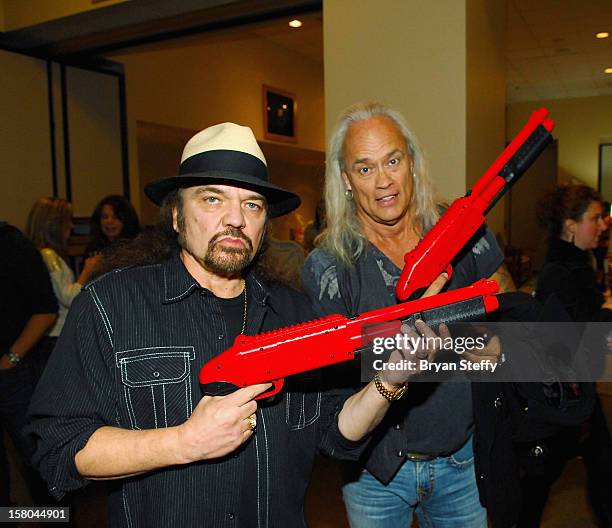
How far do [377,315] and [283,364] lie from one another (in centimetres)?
23

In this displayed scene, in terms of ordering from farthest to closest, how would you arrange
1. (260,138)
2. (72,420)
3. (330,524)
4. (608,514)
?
(260,138), (330,524), (608,514), (72,420)

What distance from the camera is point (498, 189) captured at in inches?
60.7

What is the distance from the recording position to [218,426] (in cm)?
106

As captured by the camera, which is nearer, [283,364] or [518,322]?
[283,364]

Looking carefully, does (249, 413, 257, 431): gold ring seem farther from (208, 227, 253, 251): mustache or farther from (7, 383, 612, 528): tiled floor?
(7, 383, 612, 528): tiled floor

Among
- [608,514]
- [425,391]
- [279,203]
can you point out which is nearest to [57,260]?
[279,203]

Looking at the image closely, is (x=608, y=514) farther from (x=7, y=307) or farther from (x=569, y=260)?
(x=7, y=307)

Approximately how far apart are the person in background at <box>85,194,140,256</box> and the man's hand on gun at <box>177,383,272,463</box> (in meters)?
2.79

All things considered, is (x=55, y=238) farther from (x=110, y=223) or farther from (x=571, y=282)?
(x=571, y=282)

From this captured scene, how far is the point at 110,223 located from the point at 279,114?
16.1 feet

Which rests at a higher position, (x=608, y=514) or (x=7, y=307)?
(x=7, y=307)

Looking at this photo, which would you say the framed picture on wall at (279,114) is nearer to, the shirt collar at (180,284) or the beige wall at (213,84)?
the beige wall at (213,84)

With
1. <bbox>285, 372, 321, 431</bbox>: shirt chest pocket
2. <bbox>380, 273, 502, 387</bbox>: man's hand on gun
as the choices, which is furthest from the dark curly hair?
<bbox>285, 372, 321, 431</bbox>: shirt chest pocket

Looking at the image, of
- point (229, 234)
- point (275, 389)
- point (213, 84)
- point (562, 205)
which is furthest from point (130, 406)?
point (213, 84)
